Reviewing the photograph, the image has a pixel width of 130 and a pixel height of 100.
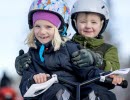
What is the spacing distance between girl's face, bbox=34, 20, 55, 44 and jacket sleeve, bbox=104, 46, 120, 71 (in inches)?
30.6

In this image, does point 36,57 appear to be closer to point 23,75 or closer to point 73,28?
point 23,75

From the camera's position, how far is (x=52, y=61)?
7352mm

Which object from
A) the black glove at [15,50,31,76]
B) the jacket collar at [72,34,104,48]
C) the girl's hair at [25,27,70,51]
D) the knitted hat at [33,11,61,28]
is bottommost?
the black glove at [15,50,31,76]

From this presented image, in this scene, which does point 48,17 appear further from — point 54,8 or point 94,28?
point 94,28

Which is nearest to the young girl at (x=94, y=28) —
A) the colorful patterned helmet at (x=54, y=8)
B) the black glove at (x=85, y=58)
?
the colorful patterned helmet at (x=54, y=8)

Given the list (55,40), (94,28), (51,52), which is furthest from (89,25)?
(51,52)

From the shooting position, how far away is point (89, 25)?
7.94 metres

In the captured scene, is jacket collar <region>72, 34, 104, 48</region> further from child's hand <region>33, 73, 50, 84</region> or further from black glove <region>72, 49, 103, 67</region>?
child's hand <region>33, 73, 50, 84</region>

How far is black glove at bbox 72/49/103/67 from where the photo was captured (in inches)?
275

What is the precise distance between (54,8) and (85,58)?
104cm

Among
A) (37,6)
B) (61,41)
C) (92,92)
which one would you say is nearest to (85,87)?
(92,92)

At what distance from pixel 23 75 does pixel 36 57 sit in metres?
0.29

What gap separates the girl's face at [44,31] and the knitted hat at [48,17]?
46 mm

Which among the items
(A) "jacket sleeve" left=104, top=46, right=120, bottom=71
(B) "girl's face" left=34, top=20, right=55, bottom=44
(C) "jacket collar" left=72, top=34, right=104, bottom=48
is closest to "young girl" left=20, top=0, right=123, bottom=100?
(B) "girl's face" left=34, top=20, right=55, bottom=44
